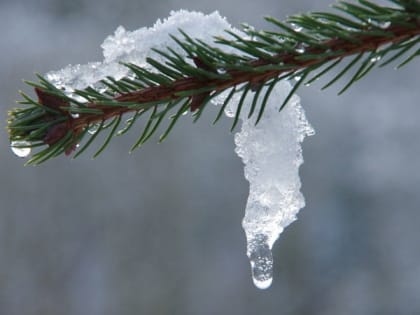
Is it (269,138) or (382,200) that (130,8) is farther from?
(269,138)

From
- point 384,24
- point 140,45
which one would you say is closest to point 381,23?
point 384,24

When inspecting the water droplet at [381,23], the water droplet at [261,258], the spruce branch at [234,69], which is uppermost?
the water droplet at [381,23]

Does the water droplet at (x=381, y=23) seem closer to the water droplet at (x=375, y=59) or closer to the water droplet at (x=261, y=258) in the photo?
the water droplet at (x=375, y=59)

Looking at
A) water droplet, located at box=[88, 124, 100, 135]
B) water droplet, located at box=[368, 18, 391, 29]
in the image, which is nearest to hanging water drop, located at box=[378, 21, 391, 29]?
water droplet, located at box=[368, 18, 391, 29]

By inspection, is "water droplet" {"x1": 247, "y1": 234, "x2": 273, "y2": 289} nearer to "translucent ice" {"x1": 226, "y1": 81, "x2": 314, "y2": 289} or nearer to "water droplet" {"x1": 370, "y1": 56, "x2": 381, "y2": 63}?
"translucent ice" {"x1": 226, "y1": 81, "x2": 314, "y2": 289}

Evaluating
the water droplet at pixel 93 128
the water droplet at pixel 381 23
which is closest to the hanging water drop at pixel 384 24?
the water droplet at pixel 381 23

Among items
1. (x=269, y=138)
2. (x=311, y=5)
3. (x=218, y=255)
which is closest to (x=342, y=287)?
(x=218, y=255)
